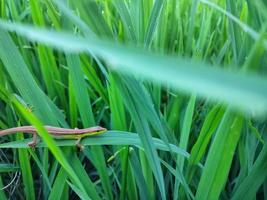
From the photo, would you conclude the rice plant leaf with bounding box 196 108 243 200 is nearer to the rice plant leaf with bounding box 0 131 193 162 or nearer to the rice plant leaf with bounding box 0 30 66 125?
the rice plant leaf with bounding box 0 131 193 162

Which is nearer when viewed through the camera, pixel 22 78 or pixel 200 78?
pixel 200 78

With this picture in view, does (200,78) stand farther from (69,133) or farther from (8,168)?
(8,168)

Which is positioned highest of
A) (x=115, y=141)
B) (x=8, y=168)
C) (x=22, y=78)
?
(x=22, y=78)

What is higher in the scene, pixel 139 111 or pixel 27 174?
pixel 139 111

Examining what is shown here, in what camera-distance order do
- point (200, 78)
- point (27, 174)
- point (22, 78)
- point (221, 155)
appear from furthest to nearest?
point (27, 174) < point (22, 78) < point (221, 155) < point (200, 78)

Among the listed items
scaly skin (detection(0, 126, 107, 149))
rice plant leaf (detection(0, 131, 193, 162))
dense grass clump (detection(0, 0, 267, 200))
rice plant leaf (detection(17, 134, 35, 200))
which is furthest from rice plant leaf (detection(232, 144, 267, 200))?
rice plant leaf (detection(17, 134, 35, 200))

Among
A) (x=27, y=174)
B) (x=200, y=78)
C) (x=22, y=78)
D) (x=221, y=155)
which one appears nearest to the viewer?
(x=200, y=78)

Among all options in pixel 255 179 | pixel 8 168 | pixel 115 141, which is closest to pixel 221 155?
pixel 255 179

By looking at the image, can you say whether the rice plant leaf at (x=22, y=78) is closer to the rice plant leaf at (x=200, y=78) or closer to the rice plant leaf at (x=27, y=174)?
the rice plant leaf at (x=27, y=174)

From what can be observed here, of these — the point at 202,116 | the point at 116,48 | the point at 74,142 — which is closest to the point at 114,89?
the point at 74,142

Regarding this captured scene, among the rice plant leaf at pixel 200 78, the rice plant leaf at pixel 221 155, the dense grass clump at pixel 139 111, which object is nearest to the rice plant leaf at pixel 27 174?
the dense grass clump at pixel 139 111
